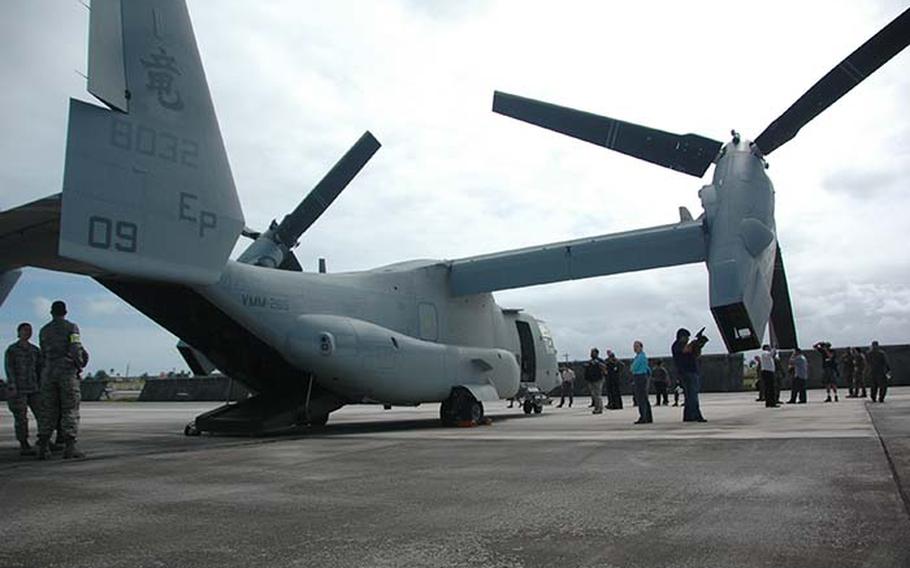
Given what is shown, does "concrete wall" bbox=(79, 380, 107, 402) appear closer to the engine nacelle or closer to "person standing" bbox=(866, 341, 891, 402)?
the engine nacelle

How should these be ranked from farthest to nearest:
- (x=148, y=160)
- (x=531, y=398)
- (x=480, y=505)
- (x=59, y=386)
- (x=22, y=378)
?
(x=531, y=398)
(x=22, y=378)
(x=148, y=160)
(x=59, y=386)
(x=480, y=505)

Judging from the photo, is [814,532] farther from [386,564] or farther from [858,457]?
[858,457]

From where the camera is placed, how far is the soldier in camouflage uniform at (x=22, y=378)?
9.25 meters

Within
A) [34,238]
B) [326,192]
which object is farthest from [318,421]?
[34,238]

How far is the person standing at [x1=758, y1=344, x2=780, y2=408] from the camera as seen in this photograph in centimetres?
1797

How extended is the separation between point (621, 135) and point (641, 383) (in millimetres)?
5521

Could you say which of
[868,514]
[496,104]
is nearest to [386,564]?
[868,514]

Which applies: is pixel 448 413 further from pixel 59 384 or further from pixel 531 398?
pixel 59 384

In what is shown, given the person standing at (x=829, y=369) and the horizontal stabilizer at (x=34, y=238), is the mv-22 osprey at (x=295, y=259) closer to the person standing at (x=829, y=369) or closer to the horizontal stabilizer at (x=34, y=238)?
the horizontal stabilizer at (x=34, y=238)

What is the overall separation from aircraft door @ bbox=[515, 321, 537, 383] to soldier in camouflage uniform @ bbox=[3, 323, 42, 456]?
12385 mm

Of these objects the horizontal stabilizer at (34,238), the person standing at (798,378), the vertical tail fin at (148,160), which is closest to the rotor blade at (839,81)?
the person standing at (798,378)

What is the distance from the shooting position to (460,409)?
48.9ft

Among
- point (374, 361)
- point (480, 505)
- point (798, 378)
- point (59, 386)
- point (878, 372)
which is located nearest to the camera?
point (480, 505)

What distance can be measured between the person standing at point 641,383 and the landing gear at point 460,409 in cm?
332
